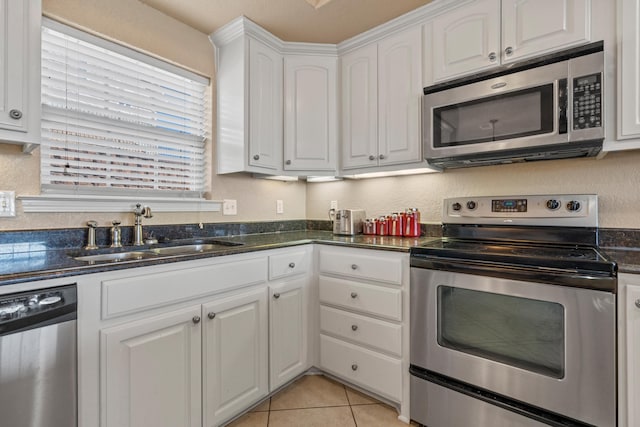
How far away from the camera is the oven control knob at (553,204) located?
164 centimetres

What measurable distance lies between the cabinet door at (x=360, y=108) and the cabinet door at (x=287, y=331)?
0.96 m

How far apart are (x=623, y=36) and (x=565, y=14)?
26 centimetres

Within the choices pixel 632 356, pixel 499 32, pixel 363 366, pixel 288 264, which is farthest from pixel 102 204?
pixel 632 356

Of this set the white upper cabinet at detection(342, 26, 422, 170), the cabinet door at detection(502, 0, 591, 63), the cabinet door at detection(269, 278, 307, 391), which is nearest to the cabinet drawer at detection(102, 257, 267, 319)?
the cabinet door at detection(269, 278, 307, 391)

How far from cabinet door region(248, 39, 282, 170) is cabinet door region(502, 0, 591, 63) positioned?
1440 mm

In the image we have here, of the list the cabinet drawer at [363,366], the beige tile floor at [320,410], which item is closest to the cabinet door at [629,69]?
the cabinet drawer at [363,366]

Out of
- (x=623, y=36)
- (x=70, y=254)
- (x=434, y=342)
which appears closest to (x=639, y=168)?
(x=623, y=36)

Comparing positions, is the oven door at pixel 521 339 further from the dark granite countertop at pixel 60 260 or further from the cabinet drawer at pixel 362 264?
the dark granite countertop at pixel 60 260

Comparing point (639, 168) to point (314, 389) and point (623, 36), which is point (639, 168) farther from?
point (314, 389)

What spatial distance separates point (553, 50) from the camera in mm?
1493

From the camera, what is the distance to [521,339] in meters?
1.33

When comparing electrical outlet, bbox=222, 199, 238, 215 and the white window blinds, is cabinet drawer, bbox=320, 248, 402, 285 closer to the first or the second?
electrical outlet, bbox=222, 199, 238, 215

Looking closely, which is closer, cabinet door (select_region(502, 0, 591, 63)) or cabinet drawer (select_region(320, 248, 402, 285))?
cabinet door (select_region(502, 0, 591, 63))

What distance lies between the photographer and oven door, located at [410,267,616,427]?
117 cm
